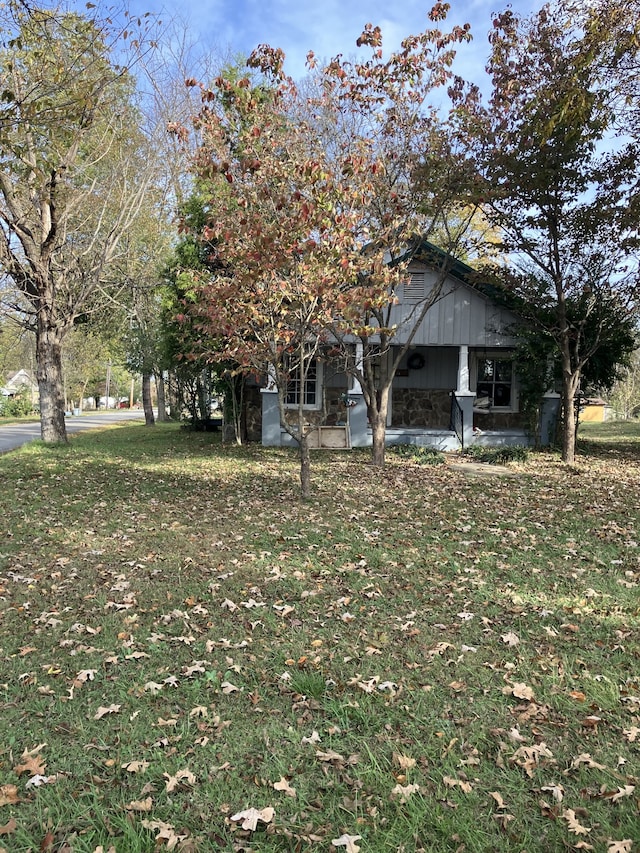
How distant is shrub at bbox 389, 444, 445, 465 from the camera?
1237cm

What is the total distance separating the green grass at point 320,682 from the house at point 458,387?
7.21 meters

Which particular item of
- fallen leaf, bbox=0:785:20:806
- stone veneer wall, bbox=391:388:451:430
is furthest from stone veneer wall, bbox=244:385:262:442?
fallen leaf, bbox=0:785:20:806

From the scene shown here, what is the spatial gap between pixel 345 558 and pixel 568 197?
8849 mm

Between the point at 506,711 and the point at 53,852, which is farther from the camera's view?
the point at 506,711

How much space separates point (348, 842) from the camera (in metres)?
2.20

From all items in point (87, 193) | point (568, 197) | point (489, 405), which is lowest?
point (489, 405)

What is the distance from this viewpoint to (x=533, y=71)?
992cm

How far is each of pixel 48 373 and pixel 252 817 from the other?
553 inches

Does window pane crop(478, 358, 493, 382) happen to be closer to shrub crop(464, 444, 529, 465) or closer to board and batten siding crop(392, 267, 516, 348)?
board and batten siding crop(392, 267, 516, 348)

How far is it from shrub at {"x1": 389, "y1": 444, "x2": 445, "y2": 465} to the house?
A: 23.1 inches

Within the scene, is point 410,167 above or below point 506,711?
above

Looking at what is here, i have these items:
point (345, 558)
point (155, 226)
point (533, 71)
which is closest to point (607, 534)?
point (345, 558)

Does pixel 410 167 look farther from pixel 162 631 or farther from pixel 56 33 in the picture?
pixel 162 631

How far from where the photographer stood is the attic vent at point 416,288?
47.6 feet
